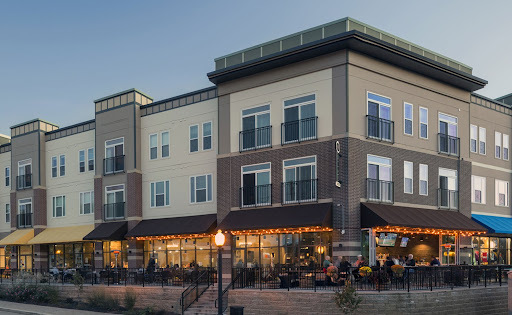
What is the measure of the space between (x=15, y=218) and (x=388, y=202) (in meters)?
31.2

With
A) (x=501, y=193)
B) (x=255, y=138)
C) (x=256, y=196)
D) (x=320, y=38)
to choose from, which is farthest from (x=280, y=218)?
(x=501, y=193)

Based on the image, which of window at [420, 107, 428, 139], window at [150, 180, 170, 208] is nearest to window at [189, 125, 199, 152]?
window at [150, 180, 170, 208]

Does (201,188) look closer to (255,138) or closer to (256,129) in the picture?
(255,138)

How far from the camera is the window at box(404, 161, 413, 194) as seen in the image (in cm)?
3195

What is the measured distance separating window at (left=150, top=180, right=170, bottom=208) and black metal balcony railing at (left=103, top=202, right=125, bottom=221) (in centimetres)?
235

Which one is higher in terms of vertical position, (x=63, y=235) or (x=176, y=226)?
(x=176, y=226)

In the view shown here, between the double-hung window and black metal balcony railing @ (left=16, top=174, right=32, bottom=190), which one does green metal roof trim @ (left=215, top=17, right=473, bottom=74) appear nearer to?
the double-hung window

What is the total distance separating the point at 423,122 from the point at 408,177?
3.18 meters

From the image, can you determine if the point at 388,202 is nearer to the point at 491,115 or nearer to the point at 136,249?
the point at 491,115

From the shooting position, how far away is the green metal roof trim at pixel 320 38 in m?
30.1

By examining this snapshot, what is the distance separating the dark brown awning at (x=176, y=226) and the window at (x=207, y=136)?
12.8ft

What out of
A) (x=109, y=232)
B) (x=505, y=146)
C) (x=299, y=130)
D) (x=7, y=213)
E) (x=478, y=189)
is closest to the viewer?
(x=299, y=130)

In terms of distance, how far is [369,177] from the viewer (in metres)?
29.9

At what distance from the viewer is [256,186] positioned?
32.2 m
